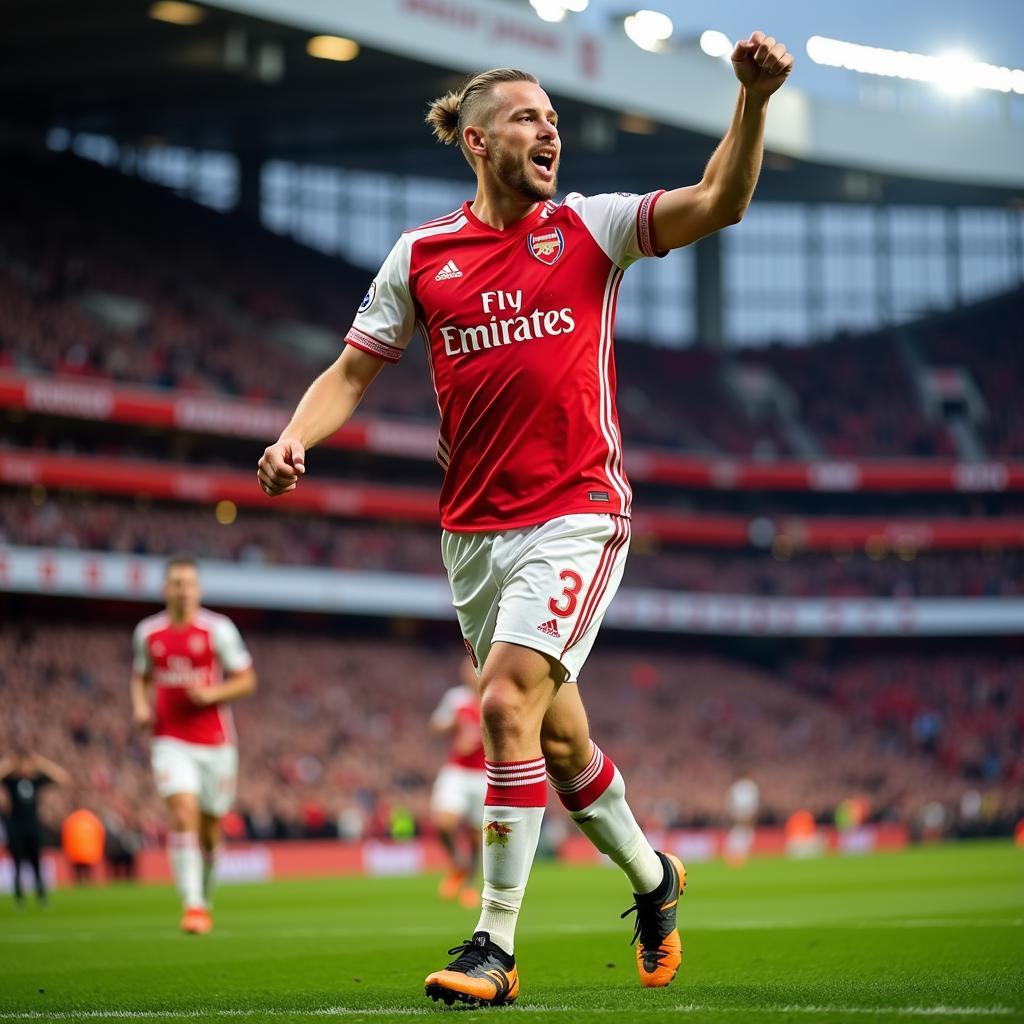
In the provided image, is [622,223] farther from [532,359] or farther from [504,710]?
[504,710]

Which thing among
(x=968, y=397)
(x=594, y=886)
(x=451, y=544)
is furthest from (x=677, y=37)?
(x=451, y=544)

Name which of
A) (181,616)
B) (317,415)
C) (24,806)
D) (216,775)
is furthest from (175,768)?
(24,806)

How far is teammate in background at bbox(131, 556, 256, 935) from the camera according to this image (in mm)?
11039

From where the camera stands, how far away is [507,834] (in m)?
5.26

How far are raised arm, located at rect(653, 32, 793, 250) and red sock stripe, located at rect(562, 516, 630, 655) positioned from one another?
94cm

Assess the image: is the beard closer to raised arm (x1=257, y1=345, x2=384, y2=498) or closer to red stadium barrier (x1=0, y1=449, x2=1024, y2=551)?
raised arm (x1=257, y1=345, x2=384, y2=498)

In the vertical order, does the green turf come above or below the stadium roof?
below

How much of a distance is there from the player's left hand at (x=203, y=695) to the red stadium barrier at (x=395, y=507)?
985 inches

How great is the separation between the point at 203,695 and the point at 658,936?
19.0 feet

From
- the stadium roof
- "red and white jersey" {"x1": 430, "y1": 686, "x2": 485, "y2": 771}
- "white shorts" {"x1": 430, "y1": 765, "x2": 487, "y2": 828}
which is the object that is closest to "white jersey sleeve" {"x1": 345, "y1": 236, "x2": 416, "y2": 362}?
"red and white jersey" {"x1": 430, "y1": 686, "x2": 485, "y2": 771}

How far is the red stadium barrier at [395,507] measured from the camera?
121 ft

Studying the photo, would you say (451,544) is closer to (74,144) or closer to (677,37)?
(677,37)

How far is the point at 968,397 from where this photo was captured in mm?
53469

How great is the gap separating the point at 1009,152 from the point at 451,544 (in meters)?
47.7
